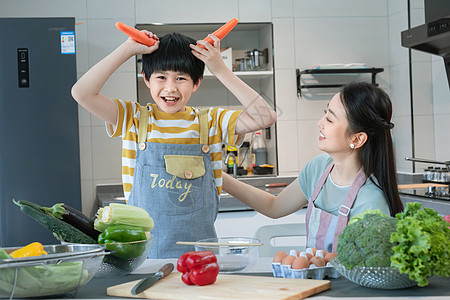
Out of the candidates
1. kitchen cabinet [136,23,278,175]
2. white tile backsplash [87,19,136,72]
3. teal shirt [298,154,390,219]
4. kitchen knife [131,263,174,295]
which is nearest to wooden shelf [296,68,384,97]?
kitchen cabinet [136,23,278,175]

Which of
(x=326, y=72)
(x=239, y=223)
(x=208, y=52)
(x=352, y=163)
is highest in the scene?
(x=326, y=72)

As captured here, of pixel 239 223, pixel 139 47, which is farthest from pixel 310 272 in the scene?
pixel 239 223

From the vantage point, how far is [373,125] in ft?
5.14

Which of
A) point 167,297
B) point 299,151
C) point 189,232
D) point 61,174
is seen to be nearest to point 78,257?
point 167,297

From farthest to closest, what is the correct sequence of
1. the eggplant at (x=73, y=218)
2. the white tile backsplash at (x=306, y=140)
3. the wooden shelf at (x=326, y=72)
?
the white tile backsplash at (x=306, y=140), the wooden shelf at (x=326, y=72), the eggplant at (x=73, y=218)

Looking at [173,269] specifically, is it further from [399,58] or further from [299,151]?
[399,58]

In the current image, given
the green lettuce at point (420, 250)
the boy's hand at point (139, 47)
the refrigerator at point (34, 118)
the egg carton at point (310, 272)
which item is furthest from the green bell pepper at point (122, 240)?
the refrigerator at point (34, 118)

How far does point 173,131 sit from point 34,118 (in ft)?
4.84

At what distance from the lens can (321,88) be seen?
3.50m

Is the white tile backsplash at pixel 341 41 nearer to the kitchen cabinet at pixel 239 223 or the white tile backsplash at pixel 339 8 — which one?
the white tile backsplash at pixel 339 8

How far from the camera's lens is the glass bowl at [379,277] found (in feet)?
3.24

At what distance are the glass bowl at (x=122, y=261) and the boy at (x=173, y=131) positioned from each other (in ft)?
1.25

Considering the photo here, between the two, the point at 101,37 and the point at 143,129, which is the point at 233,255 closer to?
the point at 143,129

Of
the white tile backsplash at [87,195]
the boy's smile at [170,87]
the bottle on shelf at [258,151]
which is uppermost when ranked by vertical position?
the boy's smile at [170,87]
